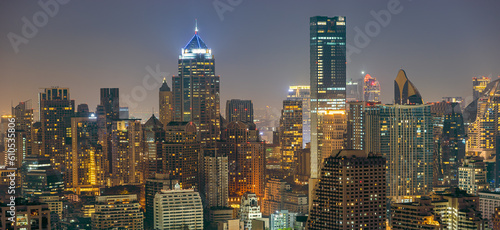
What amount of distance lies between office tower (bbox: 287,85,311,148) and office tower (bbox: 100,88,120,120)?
7.78m

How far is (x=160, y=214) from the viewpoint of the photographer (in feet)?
94.8

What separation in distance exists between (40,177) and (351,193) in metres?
14.3

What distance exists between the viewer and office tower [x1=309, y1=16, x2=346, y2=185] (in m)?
37.6

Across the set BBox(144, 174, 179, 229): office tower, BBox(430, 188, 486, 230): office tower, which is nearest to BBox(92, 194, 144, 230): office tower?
BBox(144, 174, 179, 229): office tower

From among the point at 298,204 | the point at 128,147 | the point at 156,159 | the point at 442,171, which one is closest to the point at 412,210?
the point at 298,204

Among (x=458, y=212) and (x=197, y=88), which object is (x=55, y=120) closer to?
(x=197, y=88)

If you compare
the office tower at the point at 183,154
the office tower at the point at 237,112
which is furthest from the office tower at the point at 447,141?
the office tower at the point at 183,154

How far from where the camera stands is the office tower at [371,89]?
35.1m

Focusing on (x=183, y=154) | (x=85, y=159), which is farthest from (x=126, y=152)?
(x=183, y=154)

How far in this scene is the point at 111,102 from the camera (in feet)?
127

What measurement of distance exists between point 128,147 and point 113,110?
2.52 meters

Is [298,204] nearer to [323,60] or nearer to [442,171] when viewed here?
[442,171]

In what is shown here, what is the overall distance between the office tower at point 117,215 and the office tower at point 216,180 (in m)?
3.63

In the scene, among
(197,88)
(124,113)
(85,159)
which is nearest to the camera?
(85,159)
